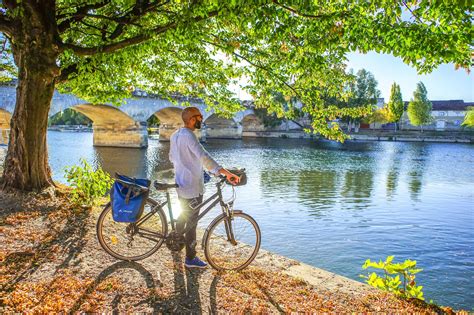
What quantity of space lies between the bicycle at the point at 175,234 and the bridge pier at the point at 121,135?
3658 centimetres

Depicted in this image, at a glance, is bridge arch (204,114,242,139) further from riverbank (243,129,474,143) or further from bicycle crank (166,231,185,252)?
A: bicycle crank (166,231,185,252)

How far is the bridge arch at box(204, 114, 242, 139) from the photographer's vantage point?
66062 mm

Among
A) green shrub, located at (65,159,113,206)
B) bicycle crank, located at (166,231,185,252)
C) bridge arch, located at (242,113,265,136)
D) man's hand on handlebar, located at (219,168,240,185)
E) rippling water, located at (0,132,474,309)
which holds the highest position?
bridge arch, located at (242,113,265,136)

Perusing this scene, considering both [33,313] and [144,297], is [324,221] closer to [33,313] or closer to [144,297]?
[144,297]

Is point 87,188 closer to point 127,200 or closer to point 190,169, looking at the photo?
point 127,200

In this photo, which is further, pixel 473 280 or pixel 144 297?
pixel 473 280

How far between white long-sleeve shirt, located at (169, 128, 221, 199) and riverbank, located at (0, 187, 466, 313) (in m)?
0.97

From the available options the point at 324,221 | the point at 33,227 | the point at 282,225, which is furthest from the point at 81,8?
the point at 324,221

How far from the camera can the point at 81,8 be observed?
7.54 m

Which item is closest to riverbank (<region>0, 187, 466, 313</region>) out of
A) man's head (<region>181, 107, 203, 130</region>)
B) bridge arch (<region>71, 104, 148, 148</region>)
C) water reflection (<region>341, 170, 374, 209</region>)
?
man's head (<region>181, 107, 203, 130</region>)

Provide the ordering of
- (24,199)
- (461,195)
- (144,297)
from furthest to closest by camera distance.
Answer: (461,195) < (24,199) < (144,297)

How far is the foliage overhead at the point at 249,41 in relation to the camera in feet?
17.9

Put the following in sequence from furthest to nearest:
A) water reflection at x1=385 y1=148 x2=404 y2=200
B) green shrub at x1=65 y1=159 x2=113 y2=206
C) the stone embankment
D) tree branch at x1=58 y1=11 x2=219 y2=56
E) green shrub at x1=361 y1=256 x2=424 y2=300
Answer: the stone embankment → water reflection at x1=385 y1=148 x2=404 y2=200 → green shrub at x1=65 y1=159 x2=113 y2=206 → tree branch at x1=58 y1=11 x2=219 y2=56 → green shrub at x1=361 y1=256 x2=424 y2=300

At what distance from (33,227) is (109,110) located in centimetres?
3364
